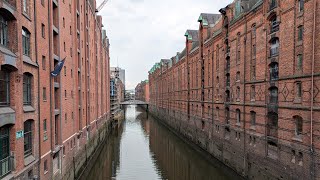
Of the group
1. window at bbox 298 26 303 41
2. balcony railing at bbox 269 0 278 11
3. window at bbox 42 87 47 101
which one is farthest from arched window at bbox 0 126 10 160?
balcony railing at bbox 269 0 278 11

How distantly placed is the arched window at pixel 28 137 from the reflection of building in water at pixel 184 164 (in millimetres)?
14600

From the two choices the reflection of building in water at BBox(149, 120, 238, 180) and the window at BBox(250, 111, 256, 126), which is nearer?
the window at BBox(250, 111, 256, 126)

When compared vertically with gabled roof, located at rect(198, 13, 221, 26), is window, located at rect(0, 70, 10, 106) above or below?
below

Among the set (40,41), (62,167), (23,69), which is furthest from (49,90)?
(62,167)

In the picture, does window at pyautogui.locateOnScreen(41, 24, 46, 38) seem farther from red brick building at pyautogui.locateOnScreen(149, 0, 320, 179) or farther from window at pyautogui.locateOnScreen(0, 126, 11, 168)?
red brick building at pyautogui.locateOnScreen(149, 0, 320, 179)

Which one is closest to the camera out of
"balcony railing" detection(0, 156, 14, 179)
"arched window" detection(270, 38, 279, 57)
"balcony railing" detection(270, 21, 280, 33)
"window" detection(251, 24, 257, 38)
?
"balcony railing" detection(0, 156, 14, 179)

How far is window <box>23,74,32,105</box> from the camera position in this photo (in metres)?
13.8

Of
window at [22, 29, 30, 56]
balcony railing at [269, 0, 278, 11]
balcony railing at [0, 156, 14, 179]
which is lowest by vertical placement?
balcony railing at [0, 156, 14, 179]

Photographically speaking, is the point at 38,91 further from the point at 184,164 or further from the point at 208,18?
the point at 208,18

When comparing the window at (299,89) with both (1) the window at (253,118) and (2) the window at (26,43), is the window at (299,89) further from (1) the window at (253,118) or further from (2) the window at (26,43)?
(2) the window at (26,43)

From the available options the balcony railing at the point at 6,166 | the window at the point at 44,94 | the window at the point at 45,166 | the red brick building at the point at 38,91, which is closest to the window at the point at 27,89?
the red brick building at the point at 38,91

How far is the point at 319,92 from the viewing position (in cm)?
1403

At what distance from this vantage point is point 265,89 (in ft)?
64.6

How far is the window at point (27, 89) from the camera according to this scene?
1379cm
